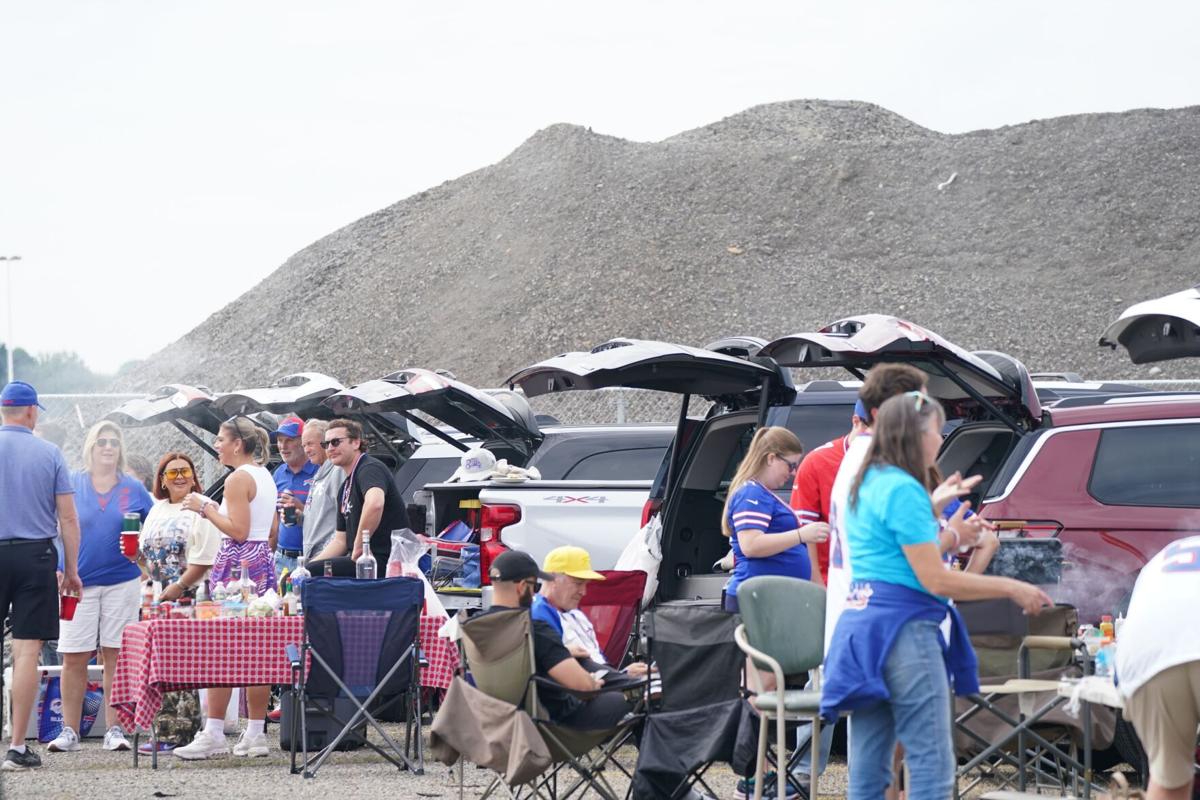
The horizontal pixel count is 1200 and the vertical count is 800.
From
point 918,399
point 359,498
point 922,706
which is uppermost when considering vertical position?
point 918,399

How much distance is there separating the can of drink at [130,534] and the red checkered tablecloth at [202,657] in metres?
0.77

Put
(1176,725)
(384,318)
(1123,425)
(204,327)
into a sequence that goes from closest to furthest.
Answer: (1176,725) < (1123,425) < (384,318) < (204,327)

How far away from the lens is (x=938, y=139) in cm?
5222

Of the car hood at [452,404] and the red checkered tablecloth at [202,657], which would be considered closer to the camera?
the red checkered tablecloth at [202,657]

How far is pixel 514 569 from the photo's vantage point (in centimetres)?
642

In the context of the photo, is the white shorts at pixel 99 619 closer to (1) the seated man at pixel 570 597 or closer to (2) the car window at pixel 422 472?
(1) the seated man at pixel 570 597

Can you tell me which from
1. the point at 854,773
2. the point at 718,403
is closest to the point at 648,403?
the point at 718,403

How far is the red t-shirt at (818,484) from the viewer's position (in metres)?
6.84

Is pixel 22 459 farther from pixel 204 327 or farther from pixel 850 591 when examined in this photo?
pixel 204 327

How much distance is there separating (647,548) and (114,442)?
3.20 meters

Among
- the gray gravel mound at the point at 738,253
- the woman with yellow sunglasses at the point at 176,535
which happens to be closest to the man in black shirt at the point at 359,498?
the woman with yellow sunglasses at the point at 176,535

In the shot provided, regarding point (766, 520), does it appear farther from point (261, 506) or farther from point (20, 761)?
point (20, 761)

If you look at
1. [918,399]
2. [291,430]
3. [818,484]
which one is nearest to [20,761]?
[291,430]

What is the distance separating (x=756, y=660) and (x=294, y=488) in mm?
5703
